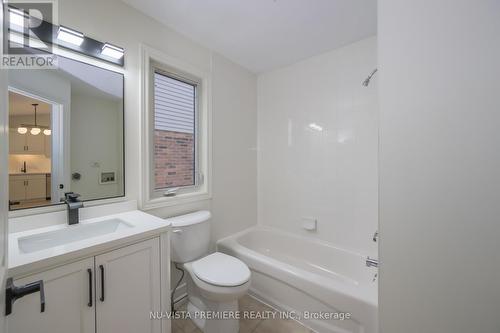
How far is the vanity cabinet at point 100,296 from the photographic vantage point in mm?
836

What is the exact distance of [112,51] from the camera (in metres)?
1.45

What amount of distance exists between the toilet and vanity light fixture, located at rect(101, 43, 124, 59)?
1.30 metres

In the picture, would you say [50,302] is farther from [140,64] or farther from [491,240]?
[491,240]

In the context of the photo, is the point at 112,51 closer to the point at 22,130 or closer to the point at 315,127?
the point at 22,130

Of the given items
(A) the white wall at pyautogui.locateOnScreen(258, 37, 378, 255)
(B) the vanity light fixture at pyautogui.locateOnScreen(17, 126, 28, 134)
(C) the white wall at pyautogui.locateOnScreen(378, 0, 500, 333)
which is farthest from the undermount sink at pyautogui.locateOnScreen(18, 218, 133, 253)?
(A) the white wall at pyautogui.locateOnScreen(258, 37, 378, 255)

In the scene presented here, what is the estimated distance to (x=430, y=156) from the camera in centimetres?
90

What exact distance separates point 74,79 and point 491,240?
7.54 ft

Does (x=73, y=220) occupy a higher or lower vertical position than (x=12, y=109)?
lower

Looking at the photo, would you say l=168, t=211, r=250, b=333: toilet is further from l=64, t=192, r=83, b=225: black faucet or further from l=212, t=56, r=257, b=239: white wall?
l=64, t=192, r=83, b=225: black faucet

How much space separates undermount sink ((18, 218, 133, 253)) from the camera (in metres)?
1.07

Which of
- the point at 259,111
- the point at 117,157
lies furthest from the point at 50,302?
the point at 259,111

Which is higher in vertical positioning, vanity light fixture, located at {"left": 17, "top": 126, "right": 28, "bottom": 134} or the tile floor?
vanity light fixture, located at {"left": 17, "top": 126, "right": 28, "bottom": 134}

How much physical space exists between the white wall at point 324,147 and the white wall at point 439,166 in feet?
3.37

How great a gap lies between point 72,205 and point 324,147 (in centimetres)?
215
